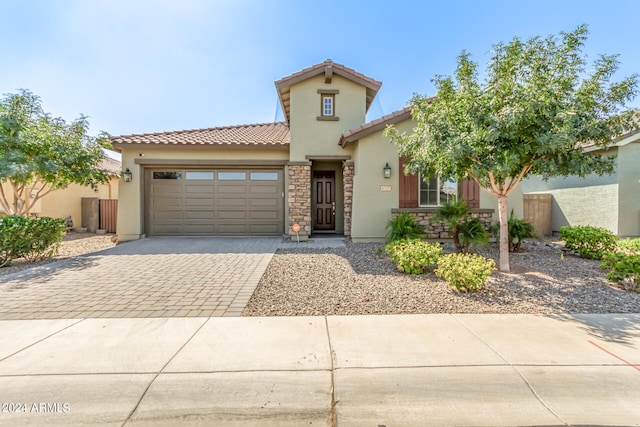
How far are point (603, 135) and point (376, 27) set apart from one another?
7.42 m

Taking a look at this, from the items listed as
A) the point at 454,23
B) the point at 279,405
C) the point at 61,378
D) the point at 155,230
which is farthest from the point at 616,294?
the point at 155,230

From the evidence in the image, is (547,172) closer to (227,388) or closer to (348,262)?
(348,262)

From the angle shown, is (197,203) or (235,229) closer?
(197,203)

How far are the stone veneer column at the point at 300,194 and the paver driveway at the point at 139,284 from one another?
216 centimetres

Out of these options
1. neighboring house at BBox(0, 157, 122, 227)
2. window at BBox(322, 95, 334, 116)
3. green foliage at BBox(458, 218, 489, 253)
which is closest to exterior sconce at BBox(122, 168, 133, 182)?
neighboring house at BBox(0, 157, 122, 227)

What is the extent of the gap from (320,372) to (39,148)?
31.5 feet

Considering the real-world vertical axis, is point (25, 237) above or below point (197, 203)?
below

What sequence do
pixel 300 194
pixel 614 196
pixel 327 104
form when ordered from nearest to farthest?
pixel 614 196 < pixel 300 194 < pixel 327 104

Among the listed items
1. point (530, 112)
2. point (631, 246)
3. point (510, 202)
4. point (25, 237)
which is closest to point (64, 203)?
point (25, 237)

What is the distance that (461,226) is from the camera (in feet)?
25.3

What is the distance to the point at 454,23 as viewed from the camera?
29.5ft

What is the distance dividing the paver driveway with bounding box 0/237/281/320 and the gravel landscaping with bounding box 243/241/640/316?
0.59 metres

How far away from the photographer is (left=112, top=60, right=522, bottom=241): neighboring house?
A: 10109 mm

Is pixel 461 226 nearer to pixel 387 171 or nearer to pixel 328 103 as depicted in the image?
pixel 387 171
